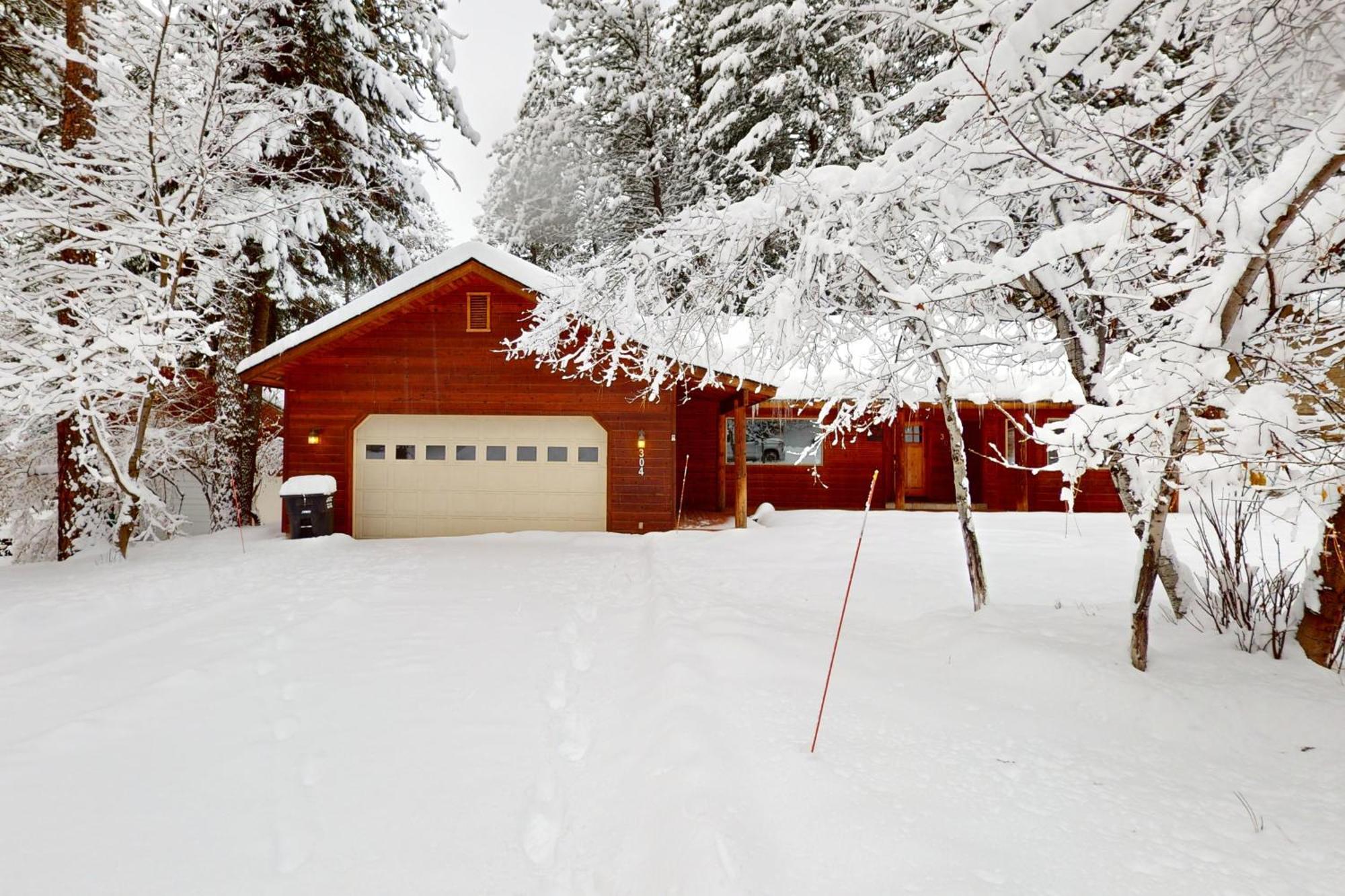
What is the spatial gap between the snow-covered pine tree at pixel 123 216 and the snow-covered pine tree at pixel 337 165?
2235mm

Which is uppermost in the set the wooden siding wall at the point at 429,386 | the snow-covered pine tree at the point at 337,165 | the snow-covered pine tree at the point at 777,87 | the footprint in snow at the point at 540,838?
the snow-covered pine tree at the point at 777,87

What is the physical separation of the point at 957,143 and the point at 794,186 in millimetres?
1002

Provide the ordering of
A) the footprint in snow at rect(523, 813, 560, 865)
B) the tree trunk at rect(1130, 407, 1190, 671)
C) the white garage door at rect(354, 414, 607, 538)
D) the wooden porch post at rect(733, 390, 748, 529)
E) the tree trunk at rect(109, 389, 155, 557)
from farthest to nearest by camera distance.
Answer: the wooden porch post at rect(733, 390, 748, 529) → the white garage door at rect(354, 414, 607, 538) → the tree trunk at rect(109, 389, 155, 557) → the tree trunk at rect(1130, 407, 1190, 671) → the footprint in snow at rect(523, 813, 560, 865)

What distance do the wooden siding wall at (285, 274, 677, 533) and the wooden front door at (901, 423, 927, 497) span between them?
258 inches

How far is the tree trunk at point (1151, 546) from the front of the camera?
2852mm

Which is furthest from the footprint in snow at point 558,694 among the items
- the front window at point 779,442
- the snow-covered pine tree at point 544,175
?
the snow-covered pine tree at point 544,175

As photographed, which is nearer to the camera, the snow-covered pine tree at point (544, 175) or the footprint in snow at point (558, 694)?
the footprint in snow at point (558, 694)

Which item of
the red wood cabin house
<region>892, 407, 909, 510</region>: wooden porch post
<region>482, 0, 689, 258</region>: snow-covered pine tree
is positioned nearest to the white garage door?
the red wood cabin house

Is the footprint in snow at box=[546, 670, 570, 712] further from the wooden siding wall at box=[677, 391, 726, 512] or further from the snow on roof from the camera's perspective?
the wooden siding wall at box=[677, 391, 726, 512]

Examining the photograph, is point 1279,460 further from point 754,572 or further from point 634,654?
point 754,572

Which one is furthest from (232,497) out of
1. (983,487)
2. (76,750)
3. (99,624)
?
(983,487)

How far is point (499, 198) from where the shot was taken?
18.2 metres

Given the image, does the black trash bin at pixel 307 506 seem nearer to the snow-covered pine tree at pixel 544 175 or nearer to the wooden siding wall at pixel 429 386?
the wooden siding wall at pixel 429 386

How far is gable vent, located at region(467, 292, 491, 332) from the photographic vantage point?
399 inches
